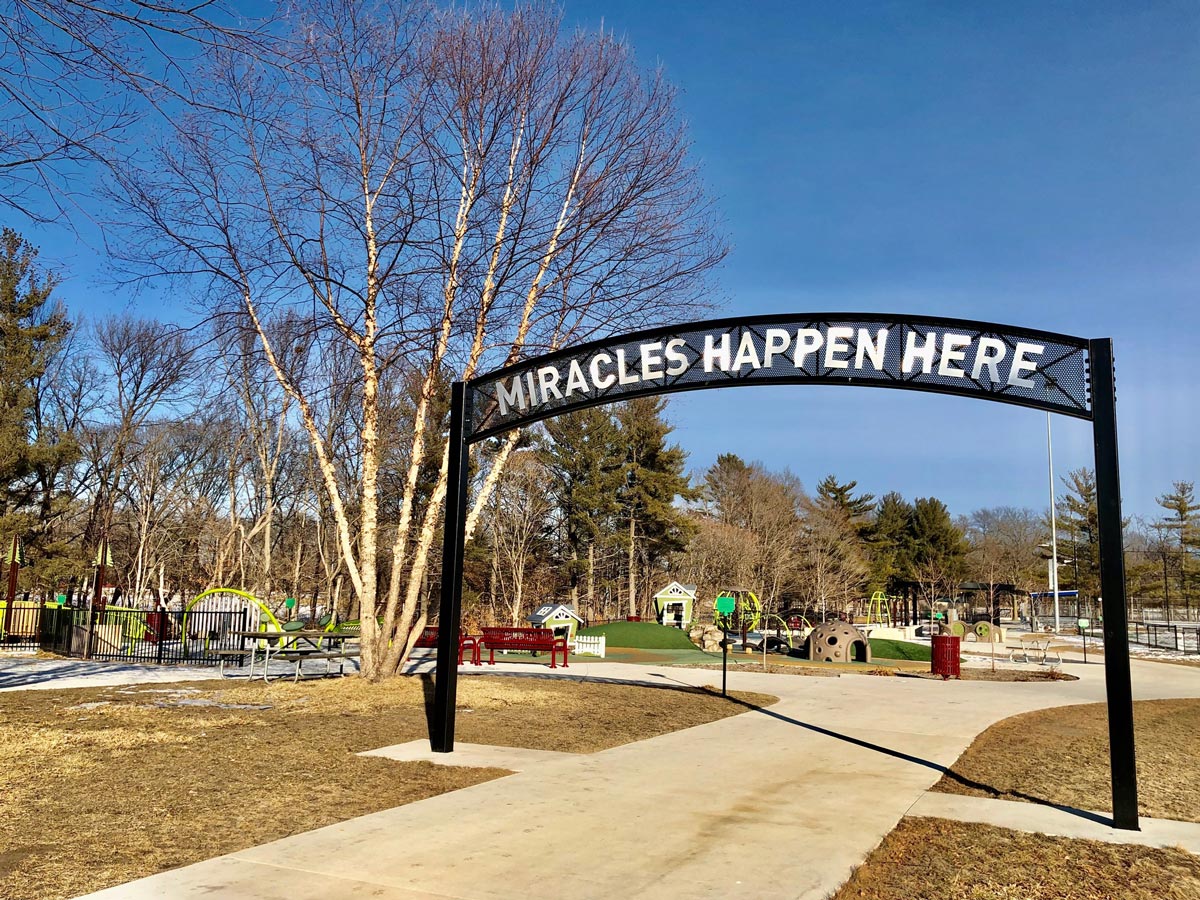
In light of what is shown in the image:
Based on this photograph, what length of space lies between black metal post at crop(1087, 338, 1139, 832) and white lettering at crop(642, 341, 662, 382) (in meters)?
4.11

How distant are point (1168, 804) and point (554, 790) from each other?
543cm

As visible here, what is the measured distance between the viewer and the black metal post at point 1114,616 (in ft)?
21.0

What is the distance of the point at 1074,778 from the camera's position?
28.3 feet

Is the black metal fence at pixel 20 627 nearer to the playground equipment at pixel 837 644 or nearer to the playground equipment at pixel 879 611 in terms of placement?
the playground equipment at pixel 837 644

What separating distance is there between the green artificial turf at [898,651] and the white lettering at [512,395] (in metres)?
25.6

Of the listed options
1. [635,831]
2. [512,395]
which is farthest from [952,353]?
[635,831]

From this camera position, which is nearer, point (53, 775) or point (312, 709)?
point (53, 775)

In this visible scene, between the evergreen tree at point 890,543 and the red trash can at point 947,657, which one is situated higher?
the evergreen tree at point 890,543

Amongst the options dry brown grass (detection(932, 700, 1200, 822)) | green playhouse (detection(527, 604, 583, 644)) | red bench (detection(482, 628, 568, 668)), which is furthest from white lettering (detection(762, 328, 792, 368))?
green playhouse (detection(527, 604, 583, 644))

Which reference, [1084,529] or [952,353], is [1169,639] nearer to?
[1084,529]

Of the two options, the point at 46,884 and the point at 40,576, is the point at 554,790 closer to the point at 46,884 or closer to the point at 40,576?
the point at 46,884

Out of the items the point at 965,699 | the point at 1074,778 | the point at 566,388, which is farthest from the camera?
the point at 965,699

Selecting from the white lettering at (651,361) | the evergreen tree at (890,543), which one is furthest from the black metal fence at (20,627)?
the evergreen tree at (890,543)

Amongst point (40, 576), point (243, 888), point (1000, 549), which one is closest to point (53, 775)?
point (243, 888)
